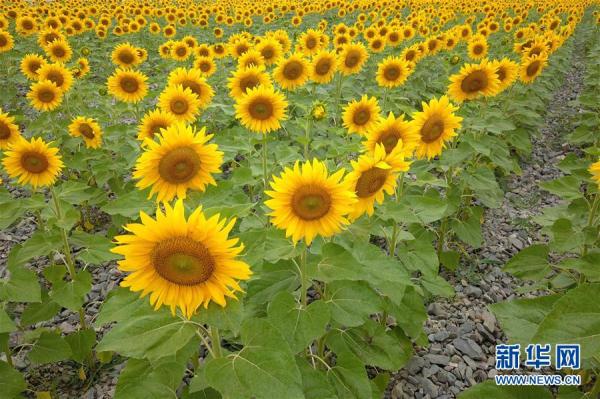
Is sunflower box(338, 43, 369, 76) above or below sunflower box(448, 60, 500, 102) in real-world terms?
above

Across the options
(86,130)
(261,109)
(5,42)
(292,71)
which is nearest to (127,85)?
(86,130)

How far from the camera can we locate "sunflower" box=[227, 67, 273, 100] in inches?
211

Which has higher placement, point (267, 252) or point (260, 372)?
point (267, 252)

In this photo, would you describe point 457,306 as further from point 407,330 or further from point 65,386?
point 65,386

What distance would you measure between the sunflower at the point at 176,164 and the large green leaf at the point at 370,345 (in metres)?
1.51

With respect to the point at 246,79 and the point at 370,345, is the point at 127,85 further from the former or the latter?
the point at 370,345

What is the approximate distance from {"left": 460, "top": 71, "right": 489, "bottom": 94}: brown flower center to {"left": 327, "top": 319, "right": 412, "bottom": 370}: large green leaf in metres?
3.29

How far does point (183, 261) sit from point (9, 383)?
224 cm

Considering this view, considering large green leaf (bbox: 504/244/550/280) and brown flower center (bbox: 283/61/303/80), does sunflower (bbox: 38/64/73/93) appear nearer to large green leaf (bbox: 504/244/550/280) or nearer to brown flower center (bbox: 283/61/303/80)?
brown flower center (bbox: 283/61/303/80)

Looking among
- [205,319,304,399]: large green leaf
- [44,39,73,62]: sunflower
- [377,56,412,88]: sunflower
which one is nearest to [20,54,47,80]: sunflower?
[44,39,73,62]: sunflower

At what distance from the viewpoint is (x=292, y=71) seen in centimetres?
625

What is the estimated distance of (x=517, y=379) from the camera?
3.46 m

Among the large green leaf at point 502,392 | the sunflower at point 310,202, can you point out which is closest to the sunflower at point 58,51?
the sunflower at point 310,202

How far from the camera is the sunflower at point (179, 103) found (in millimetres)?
4781
